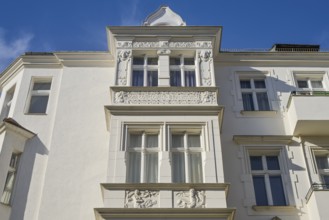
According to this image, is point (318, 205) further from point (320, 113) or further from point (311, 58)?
point (311, 58)

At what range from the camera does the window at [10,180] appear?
15162mm

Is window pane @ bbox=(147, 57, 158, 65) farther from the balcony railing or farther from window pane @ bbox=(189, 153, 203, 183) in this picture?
the balcony railing

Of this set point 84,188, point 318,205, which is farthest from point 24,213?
point 318,205

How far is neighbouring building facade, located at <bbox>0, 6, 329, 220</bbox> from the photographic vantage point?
1416cm

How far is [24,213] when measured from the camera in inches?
580

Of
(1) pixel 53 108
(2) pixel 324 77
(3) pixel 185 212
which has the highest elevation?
(2) pixel 324 77

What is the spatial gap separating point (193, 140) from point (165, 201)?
2.77m

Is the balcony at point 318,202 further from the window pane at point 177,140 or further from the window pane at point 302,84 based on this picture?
the window pane at point 302,84

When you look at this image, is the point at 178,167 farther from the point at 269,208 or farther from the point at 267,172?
the point at 267,172

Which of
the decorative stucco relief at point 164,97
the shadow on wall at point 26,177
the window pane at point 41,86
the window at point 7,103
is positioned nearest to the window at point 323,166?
the decorative stucco relief at point 164,97

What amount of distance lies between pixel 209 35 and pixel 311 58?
4549 mm

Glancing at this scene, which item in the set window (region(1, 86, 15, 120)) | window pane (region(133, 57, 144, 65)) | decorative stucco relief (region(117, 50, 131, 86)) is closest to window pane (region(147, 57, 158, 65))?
window pane (region(133, 57, 144, 65))

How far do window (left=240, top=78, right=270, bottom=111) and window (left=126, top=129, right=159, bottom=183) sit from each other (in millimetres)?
4548

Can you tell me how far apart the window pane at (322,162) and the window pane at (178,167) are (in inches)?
200
